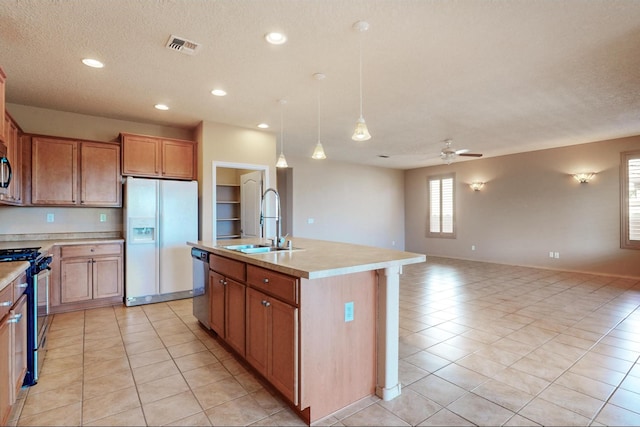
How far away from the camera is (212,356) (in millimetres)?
2748

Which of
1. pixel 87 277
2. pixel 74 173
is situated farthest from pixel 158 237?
pixel 74 173

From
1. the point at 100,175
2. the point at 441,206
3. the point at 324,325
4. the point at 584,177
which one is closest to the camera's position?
the point at 324,325

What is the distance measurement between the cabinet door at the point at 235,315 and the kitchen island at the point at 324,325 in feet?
0.26

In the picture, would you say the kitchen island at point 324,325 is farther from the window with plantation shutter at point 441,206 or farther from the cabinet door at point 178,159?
the window with plantation shutter at point 441,206

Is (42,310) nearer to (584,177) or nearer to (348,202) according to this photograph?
(348,202)

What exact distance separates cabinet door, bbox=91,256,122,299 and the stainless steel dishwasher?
147 centimetres

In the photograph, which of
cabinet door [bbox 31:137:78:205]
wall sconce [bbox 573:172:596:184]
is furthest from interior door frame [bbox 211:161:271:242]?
wall sconce [bbox 573:172:596:184]

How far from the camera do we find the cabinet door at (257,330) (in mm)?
2160

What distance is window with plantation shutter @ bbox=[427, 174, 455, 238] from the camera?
28.8 ft

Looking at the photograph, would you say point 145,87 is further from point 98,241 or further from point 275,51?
point 98,241

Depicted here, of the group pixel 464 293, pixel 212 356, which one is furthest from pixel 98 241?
pixel 464 293

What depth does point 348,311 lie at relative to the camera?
202 cm

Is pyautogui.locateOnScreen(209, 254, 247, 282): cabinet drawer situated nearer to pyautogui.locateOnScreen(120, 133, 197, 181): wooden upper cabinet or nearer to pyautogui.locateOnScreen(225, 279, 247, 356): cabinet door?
pyautogui.locateOnScreen(225, 279, 247, 356): cabinet door

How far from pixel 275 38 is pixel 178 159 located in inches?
113
